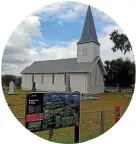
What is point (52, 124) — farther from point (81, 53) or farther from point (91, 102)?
point (81, 53)

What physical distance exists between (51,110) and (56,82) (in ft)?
1.04

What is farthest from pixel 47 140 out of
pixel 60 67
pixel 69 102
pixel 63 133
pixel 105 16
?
pixel 105 16

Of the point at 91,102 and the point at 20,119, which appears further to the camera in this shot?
the point at 91,102

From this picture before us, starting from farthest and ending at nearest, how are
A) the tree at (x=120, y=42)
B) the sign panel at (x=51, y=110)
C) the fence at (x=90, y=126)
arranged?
the tree at (x=120, y=42), the fence at (x=90, y=126), the sign panel at (x=51, y=110)

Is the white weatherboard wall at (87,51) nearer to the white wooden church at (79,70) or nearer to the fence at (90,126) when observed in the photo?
the white wooden church at (79,70)

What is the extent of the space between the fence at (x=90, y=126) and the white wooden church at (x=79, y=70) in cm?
27

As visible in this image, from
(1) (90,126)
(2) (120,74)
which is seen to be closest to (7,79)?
(1) (90,126)

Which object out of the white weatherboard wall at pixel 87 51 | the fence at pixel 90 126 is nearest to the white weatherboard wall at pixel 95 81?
the white weatherboard wall at pixel 87 51

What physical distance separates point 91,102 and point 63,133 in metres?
0.46

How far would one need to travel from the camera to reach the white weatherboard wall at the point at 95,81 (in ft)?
12.1

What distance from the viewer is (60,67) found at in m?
3.67

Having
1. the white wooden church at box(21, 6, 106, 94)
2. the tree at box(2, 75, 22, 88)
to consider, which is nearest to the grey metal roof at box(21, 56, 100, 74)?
the white wooden church at box(21, 6, 106, 94)

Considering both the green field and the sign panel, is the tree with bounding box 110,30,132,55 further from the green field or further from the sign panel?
the sign panel

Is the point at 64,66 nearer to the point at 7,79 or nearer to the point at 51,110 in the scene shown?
the point at 51,110
